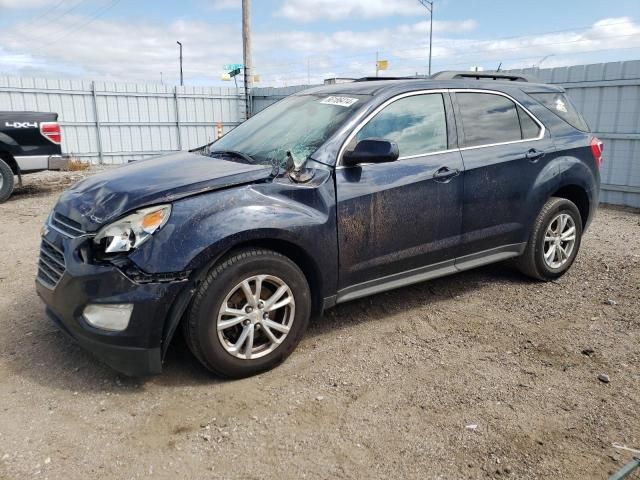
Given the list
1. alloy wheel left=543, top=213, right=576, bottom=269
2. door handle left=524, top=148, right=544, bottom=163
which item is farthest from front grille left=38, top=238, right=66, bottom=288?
alloy wheel left=543, top=213, right=576, bottom=269

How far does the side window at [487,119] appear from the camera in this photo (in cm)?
416

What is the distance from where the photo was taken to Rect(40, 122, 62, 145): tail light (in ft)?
29.7

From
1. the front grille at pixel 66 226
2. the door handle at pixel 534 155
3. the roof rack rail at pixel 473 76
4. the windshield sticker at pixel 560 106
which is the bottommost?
the front grille at pixel 66 226

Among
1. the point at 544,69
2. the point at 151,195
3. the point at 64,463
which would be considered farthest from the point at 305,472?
the point at 544,69

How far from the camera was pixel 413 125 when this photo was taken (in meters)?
3.90

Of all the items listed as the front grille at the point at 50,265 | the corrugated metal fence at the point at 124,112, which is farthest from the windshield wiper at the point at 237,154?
the corrugated metal fence at the point at 124,112

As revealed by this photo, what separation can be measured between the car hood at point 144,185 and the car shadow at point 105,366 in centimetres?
95

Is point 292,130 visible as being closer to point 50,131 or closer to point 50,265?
point 50,265

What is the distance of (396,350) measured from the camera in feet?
11.9

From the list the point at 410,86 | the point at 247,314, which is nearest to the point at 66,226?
the point at 247,314

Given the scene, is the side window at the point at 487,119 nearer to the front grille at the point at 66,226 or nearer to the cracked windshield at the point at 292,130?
the cracked windshield at the point at 292,130

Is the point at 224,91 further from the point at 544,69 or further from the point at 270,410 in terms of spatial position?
the point at 270,410

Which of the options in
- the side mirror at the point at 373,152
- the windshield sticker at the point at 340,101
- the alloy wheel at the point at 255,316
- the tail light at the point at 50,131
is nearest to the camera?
the alloy wheel at the point at 255,316

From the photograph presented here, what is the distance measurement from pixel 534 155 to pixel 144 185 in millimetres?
3165
